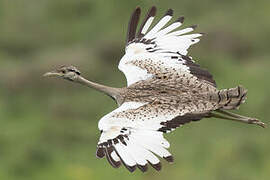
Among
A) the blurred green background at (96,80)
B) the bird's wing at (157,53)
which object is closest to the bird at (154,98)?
the bird's wing at (157,53)

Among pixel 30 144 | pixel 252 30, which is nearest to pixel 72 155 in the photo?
pixel 30 144

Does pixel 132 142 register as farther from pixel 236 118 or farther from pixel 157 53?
pixel 157 53

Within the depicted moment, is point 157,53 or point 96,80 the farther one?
point 96,80

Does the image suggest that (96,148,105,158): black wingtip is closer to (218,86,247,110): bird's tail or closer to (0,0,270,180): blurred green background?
(218,86,247,110): bird's tail

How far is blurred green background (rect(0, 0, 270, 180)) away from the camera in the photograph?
1008 inches

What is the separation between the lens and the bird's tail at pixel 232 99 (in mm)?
17359

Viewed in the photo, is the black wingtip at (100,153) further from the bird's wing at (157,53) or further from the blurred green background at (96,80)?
the blurred green background at (96,80)

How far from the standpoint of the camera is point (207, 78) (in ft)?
60.3

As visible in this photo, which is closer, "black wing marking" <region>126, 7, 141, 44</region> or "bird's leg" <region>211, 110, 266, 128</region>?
"bird's leg" <region>211, 110, 266, 128</region>

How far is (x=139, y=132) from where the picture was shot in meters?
16.8

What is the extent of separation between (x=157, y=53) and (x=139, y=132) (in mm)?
2366

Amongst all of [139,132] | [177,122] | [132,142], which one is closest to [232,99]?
[177,122]

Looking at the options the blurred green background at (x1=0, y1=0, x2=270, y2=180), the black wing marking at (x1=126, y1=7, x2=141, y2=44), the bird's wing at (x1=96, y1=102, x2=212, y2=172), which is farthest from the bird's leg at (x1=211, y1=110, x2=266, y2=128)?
the blurred green background at (x1=0, y1=0, x2=270, y2=180)

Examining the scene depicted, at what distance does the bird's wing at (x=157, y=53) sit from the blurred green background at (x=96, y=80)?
584 centimetres
